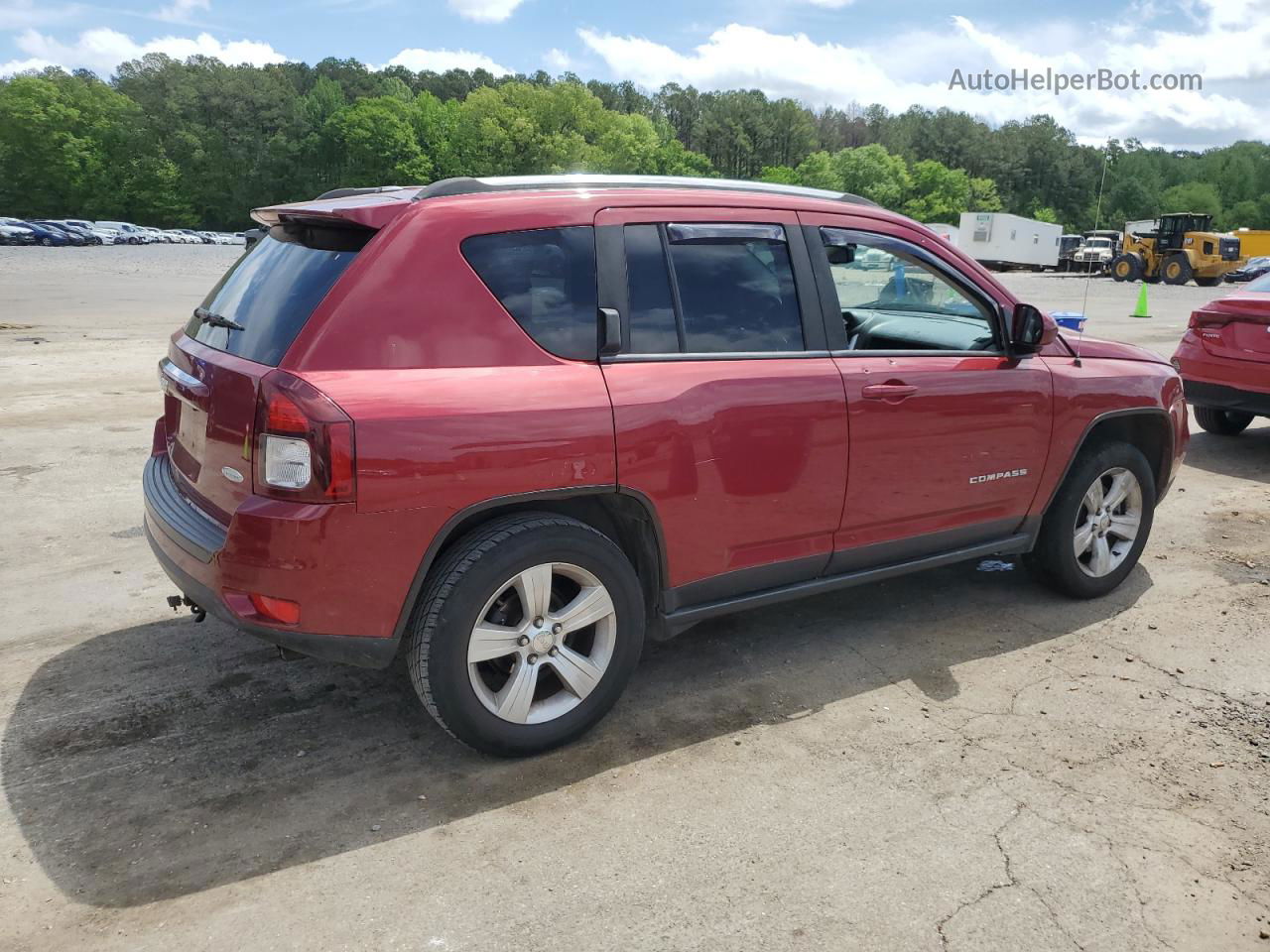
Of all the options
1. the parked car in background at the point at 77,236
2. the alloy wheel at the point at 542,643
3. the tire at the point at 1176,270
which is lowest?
the alloy wheel at the point at 542,643

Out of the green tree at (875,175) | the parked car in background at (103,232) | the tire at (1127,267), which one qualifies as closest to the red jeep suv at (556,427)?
the tire at (1127,267)

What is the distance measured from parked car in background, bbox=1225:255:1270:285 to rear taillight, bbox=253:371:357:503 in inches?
1882

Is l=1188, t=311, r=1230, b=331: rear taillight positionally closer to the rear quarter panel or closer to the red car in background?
the red car in background

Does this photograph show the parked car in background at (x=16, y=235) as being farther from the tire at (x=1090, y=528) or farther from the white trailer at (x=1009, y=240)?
the tire at (x=1090, y=528)

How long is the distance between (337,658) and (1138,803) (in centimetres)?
263

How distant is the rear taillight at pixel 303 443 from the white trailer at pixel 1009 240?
6108cm

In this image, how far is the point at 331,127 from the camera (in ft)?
343

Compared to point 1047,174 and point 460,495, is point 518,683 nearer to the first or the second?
point 460,495

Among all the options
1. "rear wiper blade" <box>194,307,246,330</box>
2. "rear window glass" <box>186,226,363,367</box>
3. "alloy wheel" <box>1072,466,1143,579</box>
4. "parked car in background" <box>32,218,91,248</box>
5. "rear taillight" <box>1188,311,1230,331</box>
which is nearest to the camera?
"rear window glass" <box>186,226,363,367</box>

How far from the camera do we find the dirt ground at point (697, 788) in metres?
2.58

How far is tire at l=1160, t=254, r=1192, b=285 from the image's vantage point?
130ft

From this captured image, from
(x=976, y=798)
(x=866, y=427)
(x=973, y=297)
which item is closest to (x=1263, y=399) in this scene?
(x=973, y=297)

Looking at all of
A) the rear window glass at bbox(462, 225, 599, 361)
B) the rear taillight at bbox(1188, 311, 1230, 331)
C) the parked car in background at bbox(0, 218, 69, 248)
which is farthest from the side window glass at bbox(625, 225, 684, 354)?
the parked car in background at bbox(0, 218, 69, 248)

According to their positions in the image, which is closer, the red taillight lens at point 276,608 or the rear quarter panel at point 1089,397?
the red taillight lens at point 276,608
